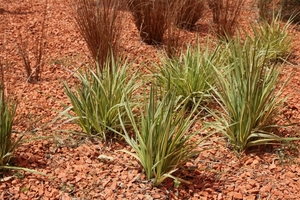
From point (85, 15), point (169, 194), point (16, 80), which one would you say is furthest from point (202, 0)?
point (169, 194)

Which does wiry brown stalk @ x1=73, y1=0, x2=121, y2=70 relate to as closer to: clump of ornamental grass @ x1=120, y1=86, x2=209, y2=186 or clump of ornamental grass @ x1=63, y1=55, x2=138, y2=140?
clump of ornamental grass @ x1=63, y1=55, x2=138, y2=140

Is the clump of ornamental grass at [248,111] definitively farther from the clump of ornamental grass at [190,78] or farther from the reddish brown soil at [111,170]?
the clump of ornamental grass at [190,78]

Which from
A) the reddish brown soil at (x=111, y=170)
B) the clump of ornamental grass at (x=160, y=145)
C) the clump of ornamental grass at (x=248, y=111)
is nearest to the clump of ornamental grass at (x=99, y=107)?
the reddish brown soil at (x=111, y=170)

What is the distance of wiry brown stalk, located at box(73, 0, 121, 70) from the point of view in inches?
127

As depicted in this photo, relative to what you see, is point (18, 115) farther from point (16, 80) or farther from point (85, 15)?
point (85, 15)

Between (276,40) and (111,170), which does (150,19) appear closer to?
(276,40)

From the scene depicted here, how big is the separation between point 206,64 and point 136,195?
4.65 feet

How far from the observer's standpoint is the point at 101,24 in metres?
3.29

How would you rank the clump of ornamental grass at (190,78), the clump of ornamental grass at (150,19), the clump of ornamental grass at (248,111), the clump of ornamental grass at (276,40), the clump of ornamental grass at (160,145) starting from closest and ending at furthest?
the clump of ornamental grass at (160,145) < the clump of ornamental grass at (248,111) < the clump of ornamental grass at (190,78) < the clump of ornamental grass at (276,40) < the clump of ornamental grass at (150,19)

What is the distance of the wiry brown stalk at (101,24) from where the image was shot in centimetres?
323

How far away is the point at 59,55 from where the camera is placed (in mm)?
3889

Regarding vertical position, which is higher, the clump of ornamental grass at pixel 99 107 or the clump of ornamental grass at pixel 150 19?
the clump of ornamental grass at pixel 150 19

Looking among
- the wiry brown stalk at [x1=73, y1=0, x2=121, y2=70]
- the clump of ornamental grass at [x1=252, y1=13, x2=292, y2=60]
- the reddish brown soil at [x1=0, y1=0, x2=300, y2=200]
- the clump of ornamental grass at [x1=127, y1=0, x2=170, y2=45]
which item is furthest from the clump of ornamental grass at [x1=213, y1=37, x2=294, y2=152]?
the clump of ornamental grass at [x1=127, y1=0, x2=170, y2=45]

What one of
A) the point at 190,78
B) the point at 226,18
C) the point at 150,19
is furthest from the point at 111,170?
the point at 226,18
